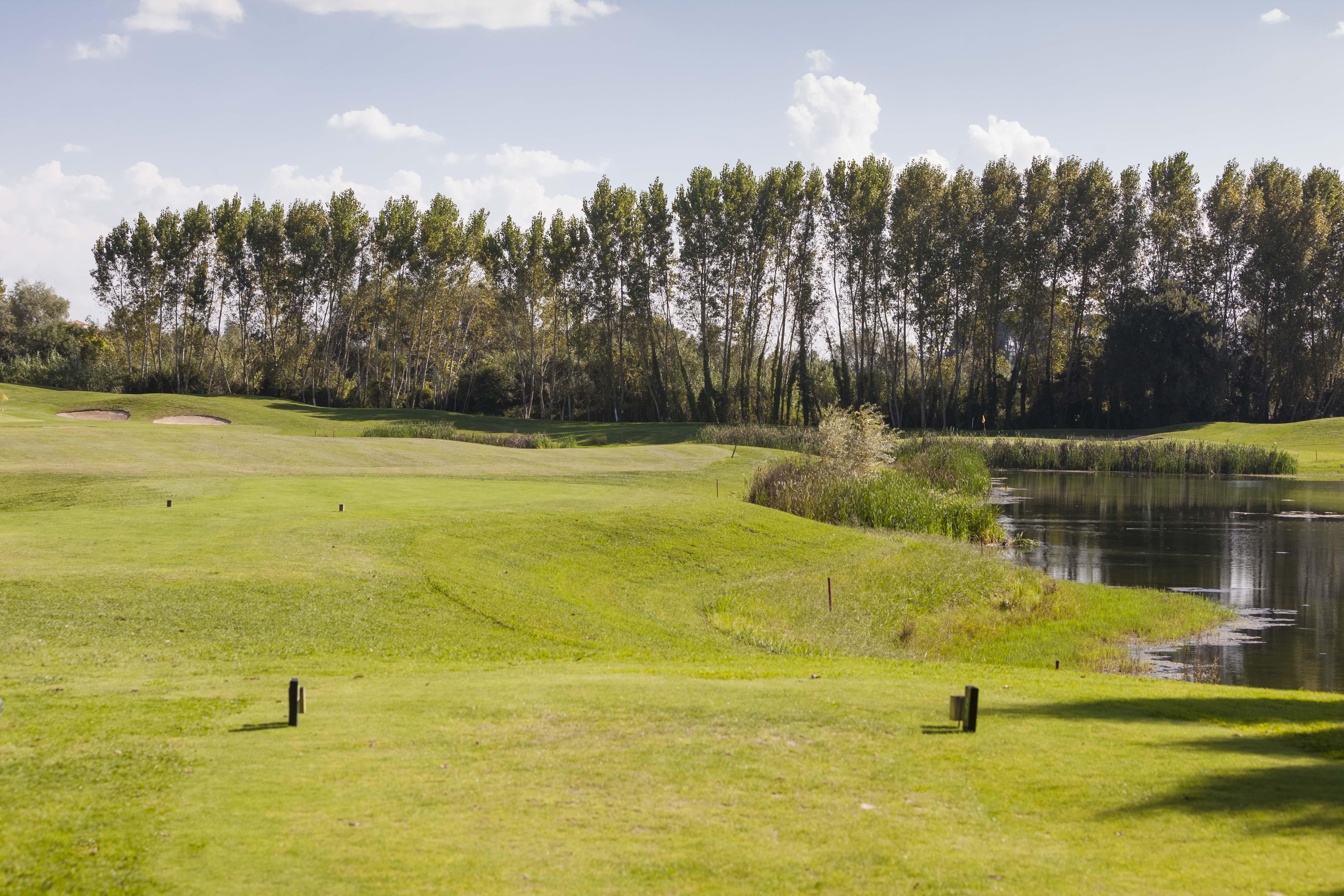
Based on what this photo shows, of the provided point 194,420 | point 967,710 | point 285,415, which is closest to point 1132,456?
point 285,415

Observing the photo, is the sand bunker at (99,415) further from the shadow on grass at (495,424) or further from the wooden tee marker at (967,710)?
the wooden tee marker at (967,710)

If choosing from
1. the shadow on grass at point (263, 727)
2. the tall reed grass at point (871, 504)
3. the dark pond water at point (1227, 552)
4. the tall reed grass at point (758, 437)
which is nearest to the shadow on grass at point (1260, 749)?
the dark pond water at point (1227, 552)

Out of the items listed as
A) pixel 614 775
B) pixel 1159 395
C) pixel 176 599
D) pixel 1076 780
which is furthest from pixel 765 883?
pixel 1159 395

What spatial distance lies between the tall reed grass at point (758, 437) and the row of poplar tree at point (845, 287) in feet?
38.6

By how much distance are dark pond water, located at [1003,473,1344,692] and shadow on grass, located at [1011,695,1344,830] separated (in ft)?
20.2

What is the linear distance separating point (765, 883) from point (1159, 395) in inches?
2950

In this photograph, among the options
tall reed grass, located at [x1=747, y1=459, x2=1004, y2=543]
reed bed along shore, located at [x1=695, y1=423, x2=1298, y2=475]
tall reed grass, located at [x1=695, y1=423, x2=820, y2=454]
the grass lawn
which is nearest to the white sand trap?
tall reed grass, located at [x1=695, y1=423, x2=820, y2=454]

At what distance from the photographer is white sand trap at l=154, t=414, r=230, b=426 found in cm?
5850

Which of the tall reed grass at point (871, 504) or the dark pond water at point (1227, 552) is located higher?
the tall reed grass at point (871, 504)

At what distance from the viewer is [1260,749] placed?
28.7ft

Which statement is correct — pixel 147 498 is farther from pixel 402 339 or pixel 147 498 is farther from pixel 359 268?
pixel 402 339

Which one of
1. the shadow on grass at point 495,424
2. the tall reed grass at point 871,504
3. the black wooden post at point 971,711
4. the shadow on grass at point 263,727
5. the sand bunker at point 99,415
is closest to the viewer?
the shadow on grass at point 263,727

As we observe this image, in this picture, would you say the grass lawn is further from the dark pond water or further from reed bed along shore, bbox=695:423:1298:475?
reed bed along shore, bbox=695:423:1298:475

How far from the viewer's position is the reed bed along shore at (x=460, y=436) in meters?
51.9
